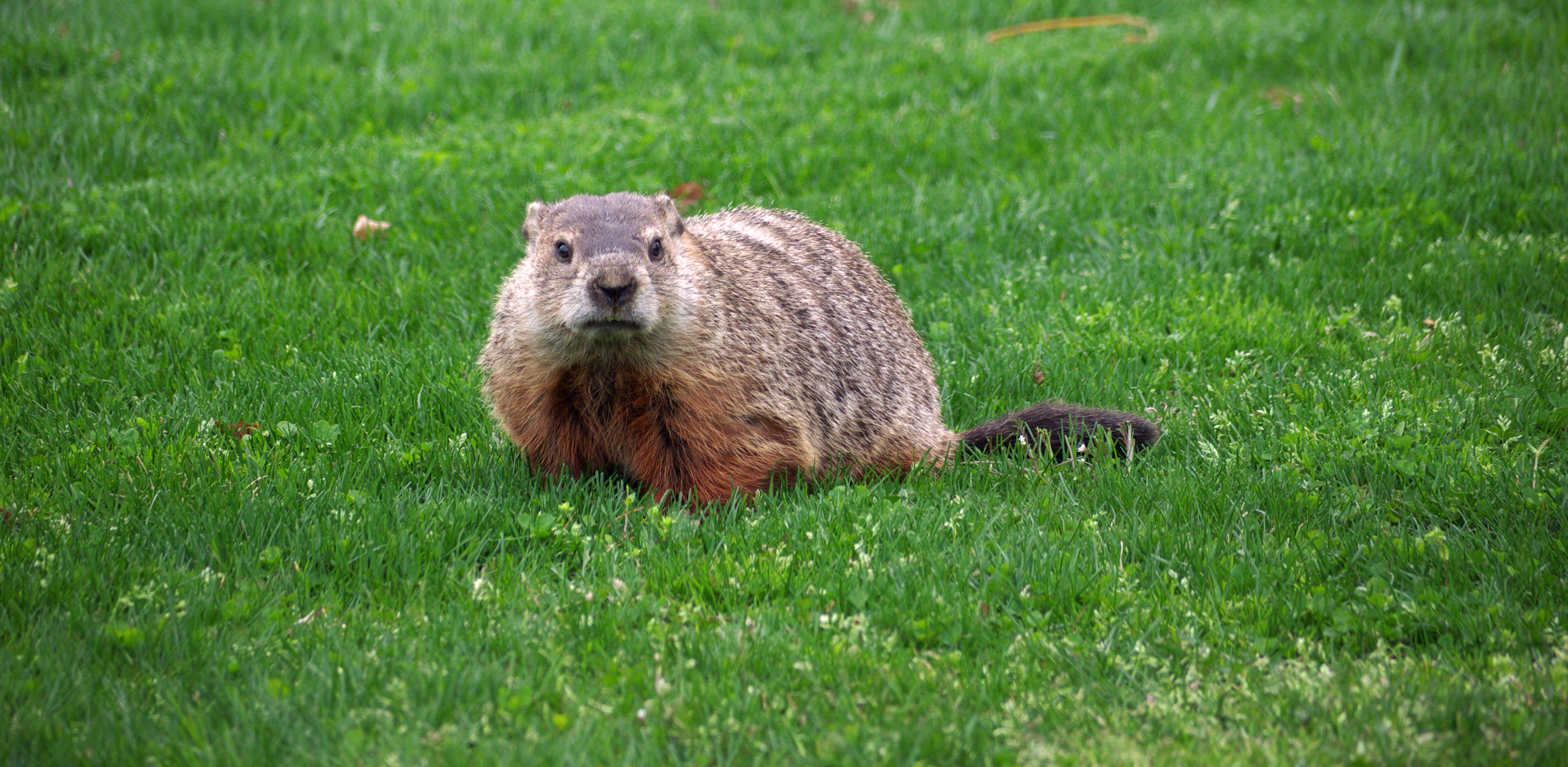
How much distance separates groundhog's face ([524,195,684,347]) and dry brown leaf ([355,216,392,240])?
2.35m

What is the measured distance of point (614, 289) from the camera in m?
3.84

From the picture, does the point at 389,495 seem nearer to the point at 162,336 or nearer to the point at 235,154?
the point at 162,336

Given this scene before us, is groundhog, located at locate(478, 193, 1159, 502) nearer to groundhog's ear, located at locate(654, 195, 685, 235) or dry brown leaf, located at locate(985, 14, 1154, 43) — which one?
groundhog's ear, located at locate(654, 195, 685, 235)

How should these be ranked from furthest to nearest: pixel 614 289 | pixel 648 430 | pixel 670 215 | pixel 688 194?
pixel 688 194, pixel 670 215, pixel 648 430, pixel 614 289

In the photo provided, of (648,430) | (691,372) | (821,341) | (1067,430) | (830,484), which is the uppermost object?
(691,372)

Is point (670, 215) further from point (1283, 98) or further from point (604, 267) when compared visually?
point (1283, 98)

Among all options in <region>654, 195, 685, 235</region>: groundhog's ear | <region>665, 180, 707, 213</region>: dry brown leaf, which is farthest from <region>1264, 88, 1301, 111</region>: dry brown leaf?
<region>654, 195, 685, 235</region>: groundhog's ear

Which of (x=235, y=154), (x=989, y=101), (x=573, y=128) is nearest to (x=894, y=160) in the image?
(x=989, y=101)

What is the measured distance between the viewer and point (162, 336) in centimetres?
536

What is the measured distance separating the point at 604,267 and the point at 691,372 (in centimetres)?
55

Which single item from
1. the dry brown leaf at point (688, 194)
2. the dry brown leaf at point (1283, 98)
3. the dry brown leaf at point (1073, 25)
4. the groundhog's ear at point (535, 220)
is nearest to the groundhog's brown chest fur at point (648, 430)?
the groundhog's ear at point (535, 220)

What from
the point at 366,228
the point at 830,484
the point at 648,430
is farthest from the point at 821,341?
the point at 366,228

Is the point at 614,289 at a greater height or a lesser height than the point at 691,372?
greater

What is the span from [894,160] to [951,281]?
145 centimetres
